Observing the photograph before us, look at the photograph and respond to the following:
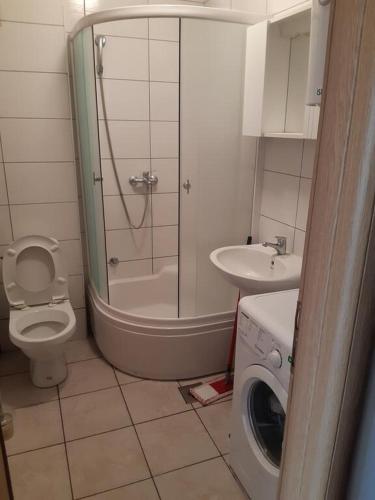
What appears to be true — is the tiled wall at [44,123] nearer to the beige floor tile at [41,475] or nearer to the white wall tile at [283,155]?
the white wall tile at [283,155]

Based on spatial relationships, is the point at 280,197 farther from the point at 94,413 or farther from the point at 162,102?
the point at 94,413

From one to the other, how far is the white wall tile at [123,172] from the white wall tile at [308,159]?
112 centimetres

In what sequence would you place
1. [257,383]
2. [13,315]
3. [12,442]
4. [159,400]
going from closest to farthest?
1. [257,383]
2. [12,442]
3. [159,400]
4. [13,315]

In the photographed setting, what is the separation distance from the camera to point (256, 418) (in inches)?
62.7

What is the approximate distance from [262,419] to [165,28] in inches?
75.4

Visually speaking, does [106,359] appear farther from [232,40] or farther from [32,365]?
[232,40]

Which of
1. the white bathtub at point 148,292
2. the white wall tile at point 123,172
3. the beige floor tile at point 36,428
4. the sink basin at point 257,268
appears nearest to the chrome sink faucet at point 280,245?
the sink basin at point 257,268

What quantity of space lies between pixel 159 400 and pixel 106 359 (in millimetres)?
521

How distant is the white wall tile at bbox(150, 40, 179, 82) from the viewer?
2.09 metres

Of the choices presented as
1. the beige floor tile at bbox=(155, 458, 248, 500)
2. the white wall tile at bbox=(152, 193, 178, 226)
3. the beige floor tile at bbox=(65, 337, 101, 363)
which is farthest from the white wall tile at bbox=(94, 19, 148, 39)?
the beige floor tile at bbox=(155, 458, 248, 500)

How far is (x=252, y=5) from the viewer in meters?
2.16

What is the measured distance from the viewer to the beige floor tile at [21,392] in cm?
220

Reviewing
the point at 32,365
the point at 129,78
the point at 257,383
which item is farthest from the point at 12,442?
the point at 129,78

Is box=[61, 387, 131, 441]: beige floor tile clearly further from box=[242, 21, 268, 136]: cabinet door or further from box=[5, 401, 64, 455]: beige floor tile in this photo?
box=[242, 21, 268, 136]: cabinet door
